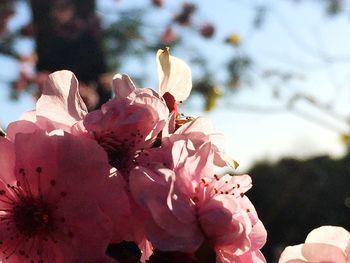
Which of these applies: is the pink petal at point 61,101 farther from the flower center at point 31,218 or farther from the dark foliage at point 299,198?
the dark foliage at point 299,198

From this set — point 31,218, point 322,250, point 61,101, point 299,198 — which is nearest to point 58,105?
point 61,101

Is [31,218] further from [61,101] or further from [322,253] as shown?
[322,253]

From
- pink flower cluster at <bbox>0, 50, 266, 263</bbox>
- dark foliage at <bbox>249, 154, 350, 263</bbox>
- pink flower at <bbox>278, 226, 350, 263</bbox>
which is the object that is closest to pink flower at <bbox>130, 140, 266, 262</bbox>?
pink flower cluster at <bbox>0, 50, 266, 263</bbox>

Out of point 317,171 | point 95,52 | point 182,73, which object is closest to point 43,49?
point 95,52

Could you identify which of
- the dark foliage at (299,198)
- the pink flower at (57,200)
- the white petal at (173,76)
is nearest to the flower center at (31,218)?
the pink flower at (57,200)

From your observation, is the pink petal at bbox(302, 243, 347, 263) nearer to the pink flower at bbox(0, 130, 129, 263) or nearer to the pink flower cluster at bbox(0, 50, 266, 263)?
the pink flower cluster at bbox(0, 50, 266, 263)
